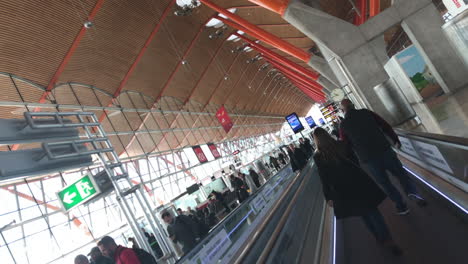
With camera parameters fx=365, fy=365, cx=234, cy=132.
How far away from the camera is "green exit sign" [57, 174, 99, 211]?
8320 mm

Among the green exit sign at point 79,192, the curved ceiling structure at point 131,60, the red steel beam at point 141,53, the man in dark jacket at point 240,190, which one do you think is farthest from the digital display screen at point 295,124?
the green exit sign at point 79,192

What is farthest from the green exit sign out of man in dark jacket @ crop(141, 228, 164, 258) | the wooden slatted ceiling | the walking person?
the wooden slatted ceiling

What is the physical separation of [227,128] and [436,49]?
1503cm

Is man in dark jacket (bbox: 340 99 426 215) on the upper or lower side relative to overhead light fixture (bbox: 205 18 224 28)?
lower

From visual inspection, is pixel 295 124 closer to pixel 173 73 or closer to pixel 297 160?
pixel 297 160

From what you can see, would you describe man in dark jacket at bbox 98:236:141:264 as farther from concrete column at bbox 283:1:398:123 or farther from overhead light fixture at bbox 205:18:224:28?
overhead light fixture at bbox 205:18:224:28

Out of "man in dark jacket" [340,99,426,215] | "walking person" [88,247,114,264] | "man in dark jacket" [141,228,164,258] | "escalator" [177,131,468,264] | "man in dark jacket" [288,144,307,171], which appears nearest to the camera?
"escalator" [177,131,468,264]

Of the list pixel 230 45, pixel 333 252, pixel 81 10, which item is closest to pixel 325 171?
pixel 333 252

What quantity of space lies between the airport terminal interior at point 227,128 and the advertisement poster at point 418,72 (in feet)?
0.18

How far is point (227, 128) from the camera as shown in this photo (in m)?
24.6

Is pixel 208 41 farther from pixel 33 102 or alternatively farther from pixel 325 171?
pixel 325 171

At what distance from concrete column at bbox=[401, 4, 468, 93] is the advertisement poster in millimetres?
356

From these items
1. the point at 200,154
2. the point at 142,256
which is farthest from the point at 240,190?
the point at 200,154

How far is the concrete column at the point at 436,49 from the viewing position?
1105cm
